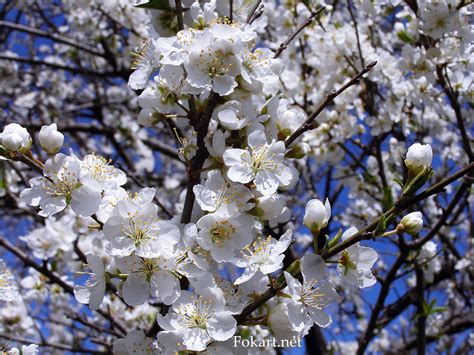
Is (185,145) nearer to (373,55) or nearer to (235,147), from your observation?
(235,147)

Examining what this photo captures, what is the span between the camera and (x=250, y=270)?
1.41 m

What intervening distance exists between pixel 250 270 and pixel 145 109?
2.11 ft

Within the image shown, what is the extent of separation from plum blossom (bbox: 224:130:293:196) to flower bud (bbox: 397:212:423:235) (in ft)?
1.15

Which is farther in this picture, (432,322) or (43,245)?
(432,322)

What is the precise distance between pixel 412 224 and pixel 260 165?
44 centimetres

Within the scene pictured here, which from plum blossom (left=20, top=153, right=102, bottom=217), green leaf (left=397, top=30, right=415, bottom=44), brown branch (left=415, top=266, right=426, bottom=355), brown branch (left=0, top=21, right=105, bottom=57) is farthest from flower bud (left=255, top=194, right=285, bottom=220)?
brown branch (left=0, top=21, right=105, bottom=57)

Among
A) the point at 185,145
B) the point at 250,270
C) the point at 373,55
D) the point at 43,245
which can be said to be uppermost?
the point at 373,55

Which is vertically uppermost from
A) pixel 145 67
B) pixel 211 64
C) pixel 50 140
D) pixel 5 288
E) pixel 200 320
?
pixel 145 67

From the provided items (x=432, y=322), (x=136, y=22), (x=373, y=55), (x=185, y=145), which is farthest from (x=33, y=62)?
(x=432, y=322)

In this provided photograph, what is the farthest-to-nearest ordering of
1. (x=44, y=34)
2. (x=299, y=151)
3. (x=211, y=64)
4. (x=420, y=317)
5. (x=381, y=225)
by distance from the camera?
(x=44, y=34) → (x=420, y=317) → (x=299, y=151) → (x=211, y=64) → (x=381, y=225)

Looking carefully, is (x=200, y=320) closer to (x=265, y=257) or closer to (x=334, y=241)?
(x=265, y=257)

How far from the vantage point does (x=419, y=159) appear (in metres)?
1.34

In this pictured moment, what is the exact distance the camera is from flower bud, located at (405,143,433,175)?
52.7 inches

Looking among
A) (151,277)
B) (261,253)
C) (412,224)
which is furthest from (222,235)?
(412,224)
